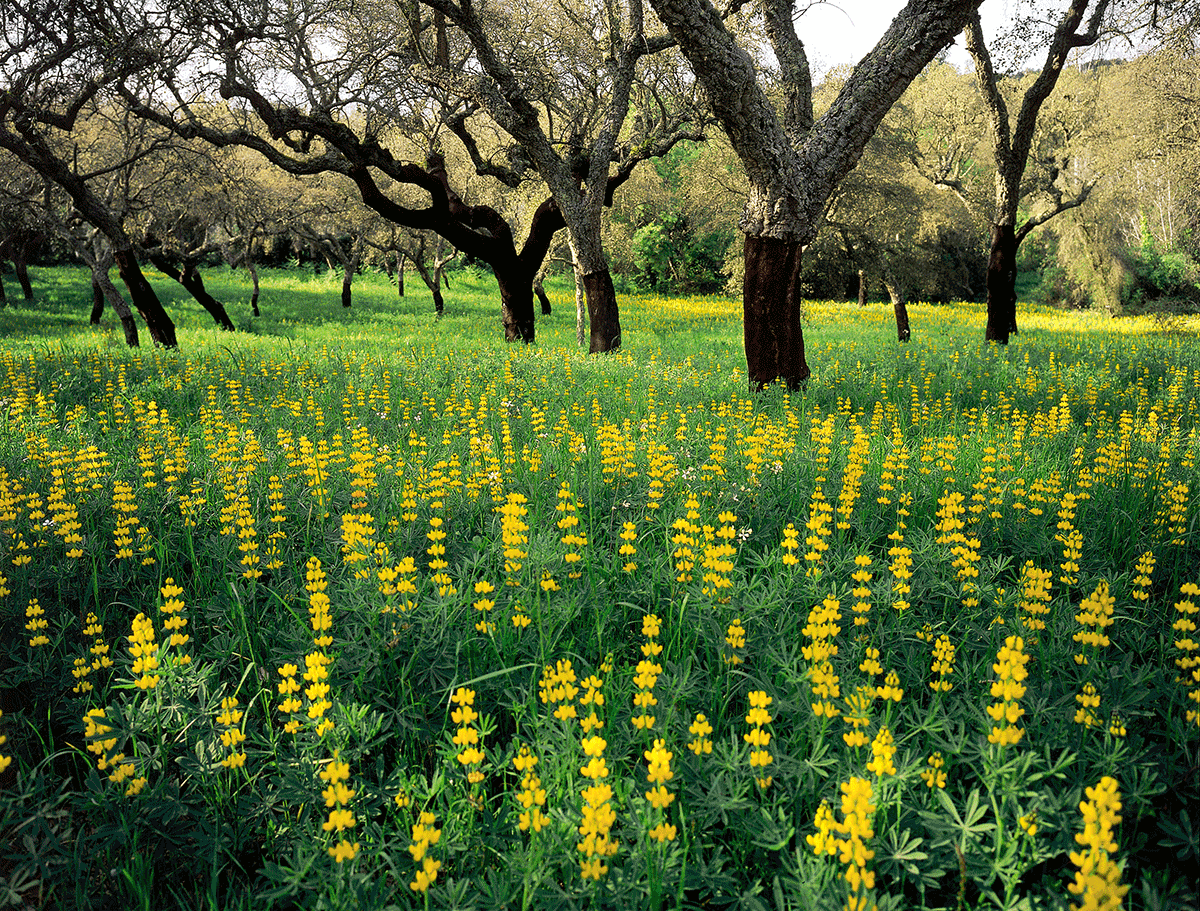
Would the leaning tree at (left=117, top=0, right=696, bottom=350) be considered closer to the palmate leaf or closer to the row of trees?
the row of trees

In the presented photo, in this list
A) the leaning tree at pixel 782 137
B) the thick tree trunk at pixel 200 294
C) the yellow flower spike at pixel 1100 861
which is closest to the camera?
the yellow flower spike at pixel 1100 861

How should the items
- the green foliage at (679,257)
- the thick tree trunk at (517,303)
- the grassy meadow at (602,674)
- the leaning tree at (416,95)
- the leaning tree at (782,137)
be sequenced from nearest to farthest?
the grassy meadow at (602,674)
the leaning tree at (782,137)
the leaning tree at (416,95)
the thick tree trunk at (517,303)
the green foliage at (679,257)

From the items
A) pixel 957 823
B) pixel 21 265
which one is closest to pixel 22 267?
pixel 21 265

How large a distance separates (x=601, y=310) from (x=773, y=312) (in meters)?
5.13

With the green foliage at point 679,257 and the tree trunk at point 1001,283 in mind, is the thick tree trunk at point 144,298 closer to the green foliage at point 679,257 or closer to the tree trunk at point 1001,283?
the tree trunk at point 1001,283

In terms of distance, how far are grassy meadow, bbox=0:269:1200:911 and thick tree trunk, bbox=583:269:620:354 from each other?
747 centimetres

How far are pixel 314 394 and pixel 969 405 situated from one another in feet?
27.3

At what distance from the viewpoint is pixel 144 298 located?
47.4 feet

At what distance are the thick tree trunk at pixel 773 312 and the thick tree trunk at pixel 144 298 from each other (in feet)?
38.5

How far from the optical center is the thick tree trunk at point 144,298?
46.6 feet

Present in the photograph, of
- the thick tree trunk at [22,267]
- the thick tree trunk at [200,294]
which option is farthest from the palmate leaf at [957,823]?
the thick tree trunk at [22,267]

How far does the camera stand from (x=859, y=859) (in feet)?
5.14

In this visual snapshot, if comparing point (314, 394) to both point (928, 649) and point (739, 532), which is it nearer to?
point (739, 532)

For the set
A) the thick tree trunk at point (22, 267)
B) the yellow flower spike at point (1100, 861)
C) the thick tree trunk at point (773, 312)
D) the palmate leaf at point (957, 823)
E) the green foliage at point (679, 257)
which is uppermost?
the green foliage at point (679, 257)
